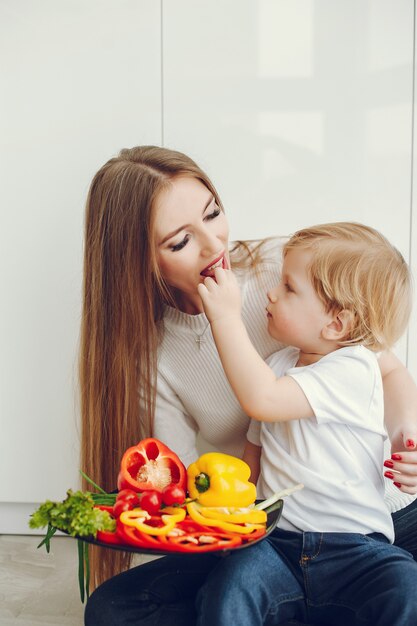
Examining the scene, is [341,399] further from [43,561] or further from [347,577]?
[43,561]

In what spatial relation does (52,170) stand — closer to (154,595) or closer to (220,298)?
(220,298)

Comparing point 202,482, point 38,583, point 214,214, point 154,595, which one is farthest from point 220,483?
point 38,583

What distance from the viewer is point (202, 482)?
3.70ft

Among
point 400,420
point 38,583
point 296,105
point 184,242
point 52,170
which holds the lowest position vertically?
point 38,583

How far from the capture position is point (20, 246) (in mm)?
1906

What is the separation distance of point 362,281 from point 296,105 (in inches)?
29.4

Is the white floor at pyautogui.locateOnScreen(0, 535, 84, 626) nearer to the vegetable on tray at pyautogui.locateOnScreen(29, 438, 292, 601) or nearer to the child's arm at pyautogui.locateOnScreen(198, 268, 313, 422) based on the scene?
the vegetable on tray at pyautogui.locateOnScreen(29, 438, 292, 601)

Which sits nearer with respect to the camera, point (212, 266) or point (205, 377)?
point (212, 266)

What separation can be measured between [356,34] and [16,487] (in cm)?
155

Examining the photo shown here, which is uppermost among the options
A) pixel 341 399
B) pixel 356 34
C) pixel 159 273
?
pixel 356 34

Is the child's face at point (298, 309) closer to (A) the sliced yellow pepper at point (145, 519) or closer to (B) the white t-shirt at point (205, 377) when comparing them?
(B) the white t-shirt at point (205, 377)

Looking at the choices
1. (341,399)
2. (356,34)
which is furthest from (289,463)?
(356,34)

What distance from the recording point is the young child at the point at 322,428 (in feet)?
3.67

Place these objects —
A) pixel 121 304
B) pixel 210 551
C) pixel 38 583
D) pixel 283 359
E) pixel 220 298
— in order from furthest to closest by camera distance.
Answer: pixel 38 583, pixel 121 304, pixel 283 359, pixel 220 298, pixel 210 551
